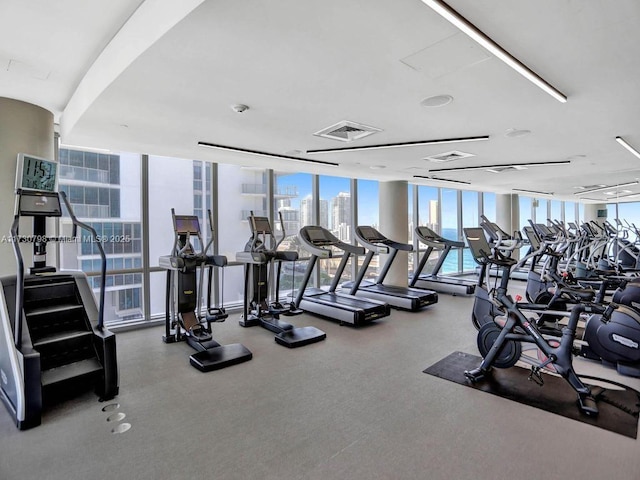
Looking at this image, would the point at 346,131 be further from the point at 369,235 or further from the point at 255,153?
the point at 369,235

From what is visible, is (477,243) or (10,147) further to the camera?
(477,243)

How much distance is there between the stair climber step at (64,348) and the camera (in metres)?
2.94

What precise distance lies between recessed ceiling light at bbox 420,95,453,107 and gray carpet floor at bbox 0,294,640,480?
2683mm

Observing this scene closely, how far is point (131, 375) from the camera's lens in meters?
3.53

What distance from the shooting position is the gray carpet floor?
2.16 meters

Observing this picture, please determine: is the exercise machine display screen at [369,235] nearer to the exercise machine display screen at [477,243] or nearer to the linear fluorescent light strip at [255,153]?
the linear fluorescent light strip at [255,153]

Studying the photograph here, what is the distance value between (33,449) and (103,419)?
0.45 m

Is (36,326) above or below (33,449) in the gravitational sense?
above

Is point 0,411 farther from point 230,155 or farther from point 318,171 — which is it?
point 318,171

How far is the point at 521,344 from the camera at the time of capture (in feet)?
11.3

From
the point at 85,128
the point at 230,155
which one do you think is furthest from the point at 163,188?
the point at 85,128

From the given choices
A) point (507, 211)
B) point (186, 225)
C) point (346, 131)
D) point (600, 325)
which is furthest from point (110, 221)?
point (507, 211)

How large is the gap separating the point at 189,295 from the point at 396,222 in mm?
5197

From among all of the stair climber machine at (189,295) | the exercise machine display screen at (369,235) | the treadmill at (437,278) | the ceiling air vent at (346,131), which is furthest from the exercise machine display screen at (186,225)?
the treadmill at (437,278)
